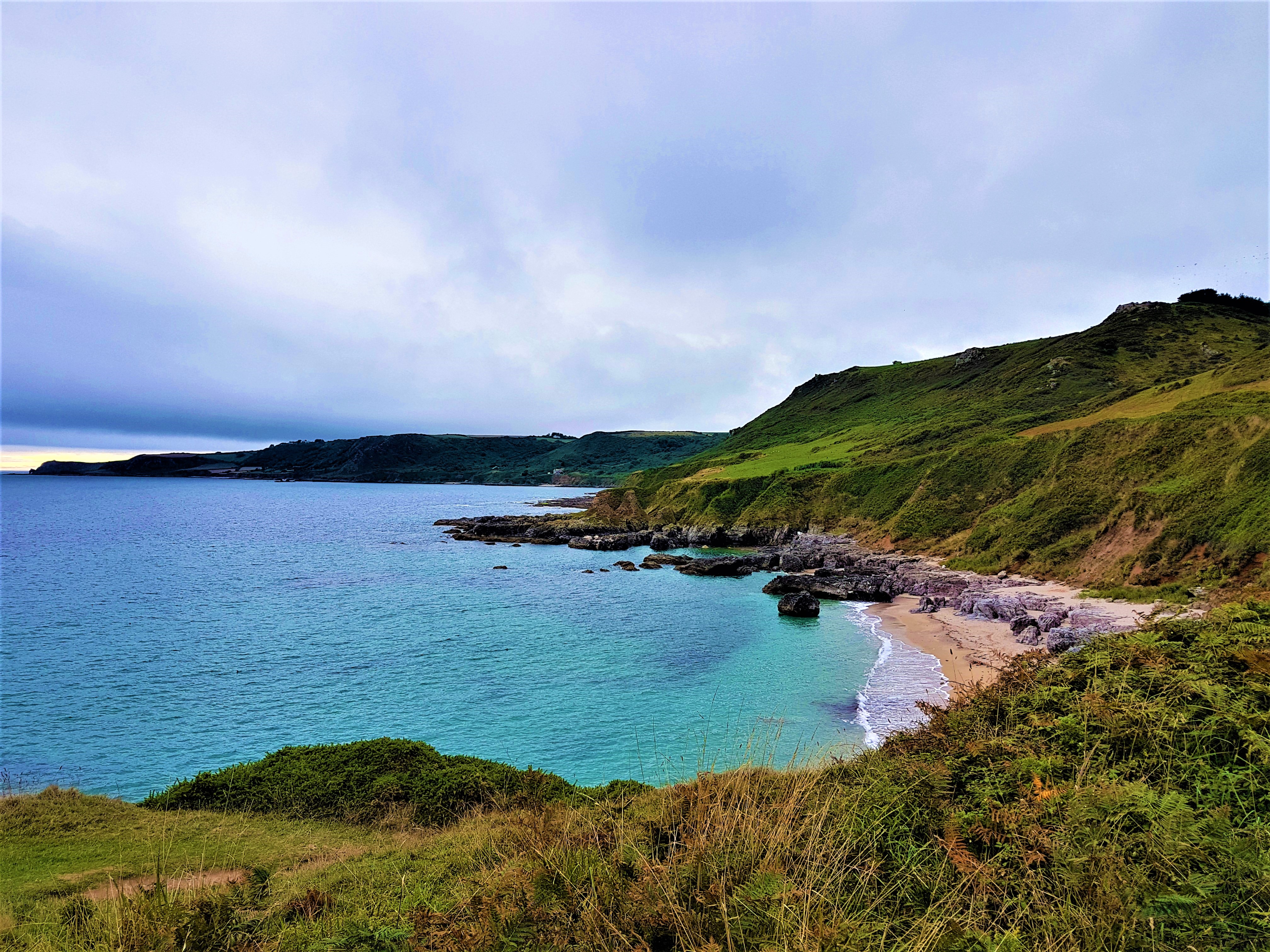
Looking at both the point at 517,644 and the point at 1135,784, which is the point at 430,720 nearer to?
the point at 517,644

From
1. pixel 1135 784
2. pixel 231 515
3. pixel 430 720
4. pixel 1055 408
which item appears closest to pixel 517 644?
pixel 430 720

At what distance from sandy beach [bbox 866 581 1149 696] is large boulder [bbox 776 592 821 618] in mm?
3418

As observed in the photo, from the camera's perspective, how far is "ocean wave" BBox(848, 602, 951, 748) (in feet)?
61.2

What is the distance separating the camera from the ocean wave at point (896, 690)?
1866 centimetres

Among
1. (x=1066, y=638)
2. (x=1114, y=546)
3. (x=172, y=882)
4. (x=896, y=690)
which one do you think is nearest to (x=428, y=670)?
(x=172, y=882)

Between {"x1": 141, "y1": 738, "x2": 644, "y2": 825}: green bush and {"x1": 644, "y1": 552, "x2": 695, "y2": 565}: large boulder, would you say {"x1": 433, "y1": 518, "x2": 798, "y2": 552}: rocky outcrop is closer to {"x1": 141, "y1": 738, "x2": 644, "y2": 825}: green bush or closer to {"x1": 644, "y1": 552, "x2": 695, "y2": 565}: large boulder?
{"x1": 644, "y1": 552, "x2": 695, "y2": 565}: large boulder

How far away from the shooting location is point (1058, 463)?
43.7 metres

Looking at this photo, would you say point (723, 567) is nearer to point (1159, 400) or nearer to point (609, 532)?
point (609, 532)

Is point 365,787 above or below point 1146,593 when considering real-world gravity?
below

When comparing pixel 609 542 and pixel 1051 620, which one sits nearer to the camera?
pixel 1051 620

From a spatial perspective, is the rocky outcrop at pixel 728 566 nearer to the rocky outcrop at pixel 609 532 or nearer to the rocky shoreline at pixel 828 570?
the rocky shoreline at pixel 828 570

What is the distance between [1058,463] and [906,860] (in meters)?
49.0

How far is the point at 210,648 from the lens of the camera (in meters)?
31.1

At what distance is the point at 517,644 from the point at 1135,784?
29611 mm
